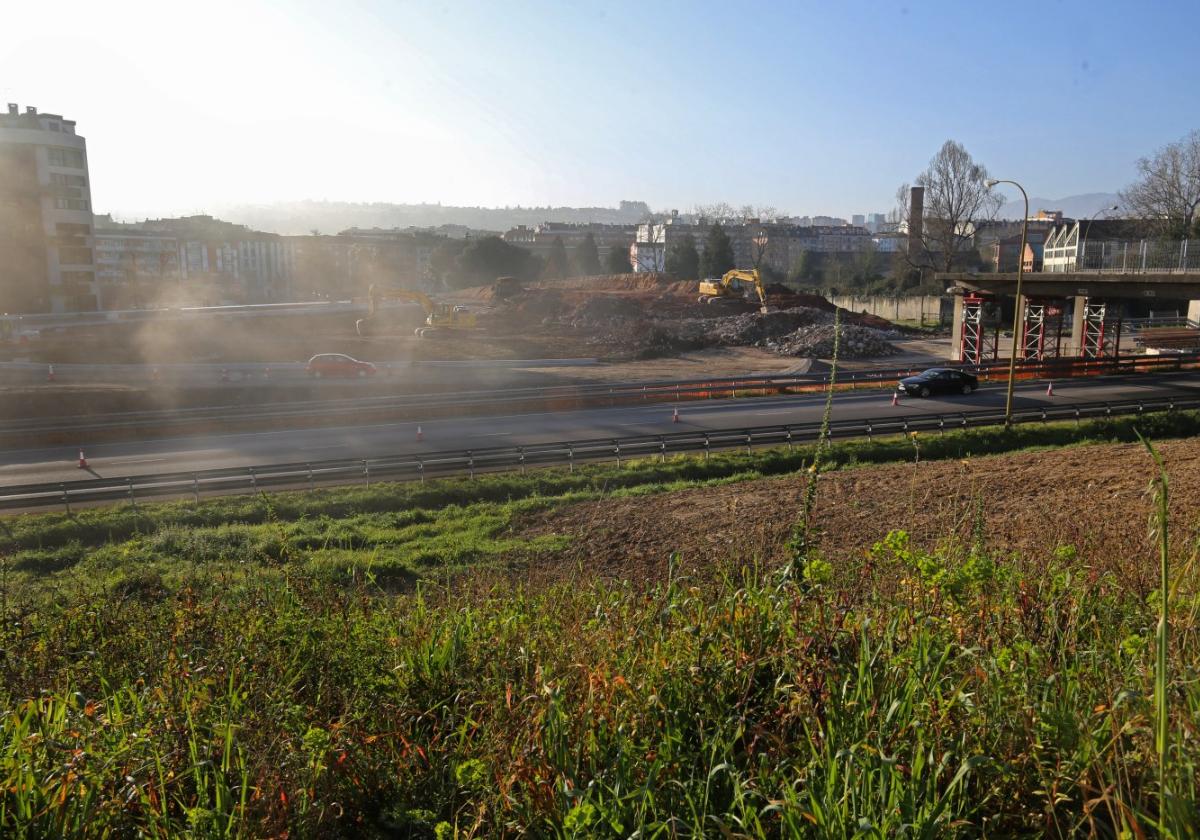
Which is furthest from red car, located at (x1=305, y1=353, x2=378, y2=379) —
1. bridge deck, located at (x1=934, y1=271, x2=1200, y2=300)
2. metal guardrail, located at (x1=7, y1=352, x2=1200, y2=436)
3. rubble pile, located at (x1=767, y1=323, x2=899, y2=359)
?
bridge deck, located at (x1=934, y1=271, x2=1200, y2=300)

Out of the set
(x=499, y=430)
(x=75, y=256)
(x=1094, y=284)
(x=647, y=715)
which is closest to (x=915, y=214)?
(x=1094, y=284)

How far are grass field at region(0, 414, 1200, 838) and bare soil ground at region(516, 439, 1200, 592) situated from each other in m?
2.91

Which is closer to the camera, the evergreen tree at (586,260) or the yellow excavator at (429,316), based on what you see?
the yellow excavator at (429,316)

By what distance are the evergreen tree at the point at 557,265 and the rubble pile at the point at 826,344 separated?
62722 millimetres

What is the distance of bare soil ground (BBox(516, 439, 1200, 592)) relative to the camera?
8844mm

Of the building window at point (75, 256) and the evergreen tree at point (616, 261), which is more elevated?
the evergreen tree at point (616, 261)

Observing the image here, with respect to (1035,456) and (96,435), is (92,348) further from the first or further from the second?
(1035,456)

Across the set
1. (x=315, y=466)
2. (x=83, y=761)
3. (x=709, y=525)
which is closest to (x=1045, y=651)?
(x=83, y=761)

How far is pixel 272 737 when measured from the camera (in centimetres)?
330

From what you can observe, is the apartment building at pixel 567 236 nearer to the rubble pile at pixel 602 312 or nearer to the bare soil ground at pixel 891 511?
the rubble pile at pixel 602 312

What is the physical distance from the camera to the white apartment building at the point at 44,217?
2167 inches

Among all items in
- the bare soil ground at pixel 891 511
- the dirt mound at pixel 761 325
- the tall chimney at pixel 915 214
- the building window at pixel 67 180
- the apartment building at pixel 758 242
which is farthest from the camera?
the apartment building at pixel 758 242

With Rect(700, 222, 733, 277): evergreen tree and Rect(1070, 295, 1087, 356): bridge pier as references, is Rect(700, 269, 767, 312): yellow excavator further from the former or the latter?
Rect(1070, 295, 1087, 356): bridge pier

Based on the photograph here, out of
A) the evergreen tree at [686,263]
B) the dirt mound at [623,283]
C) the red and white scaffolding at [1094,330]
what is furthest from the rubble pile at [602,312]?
the red and white scaffolding at [1094,330]
